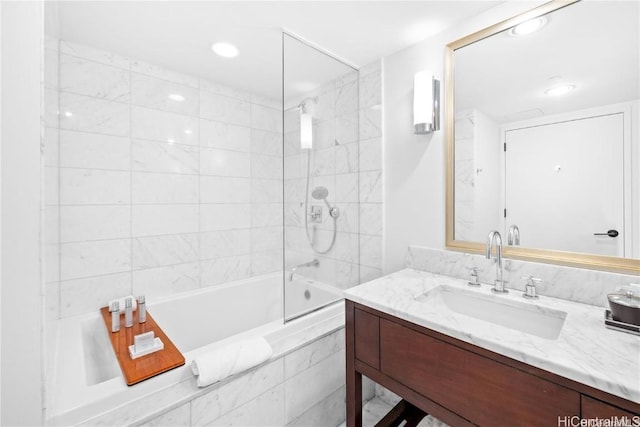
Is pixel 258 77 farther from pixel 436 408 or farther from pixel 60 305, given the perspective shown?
pixel 436 408

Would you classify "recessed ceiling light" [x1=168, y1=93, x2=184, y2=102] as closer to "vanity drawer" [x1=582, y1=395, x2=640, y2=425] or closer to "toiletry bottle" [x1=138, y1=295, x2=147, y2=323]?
"toiletry bottle" [x1=138, y1=295, x2=147, y2=323]

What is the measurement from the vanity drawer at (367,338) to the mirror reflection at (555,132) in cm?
78

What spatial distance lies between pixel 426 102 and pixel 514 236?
899 mm

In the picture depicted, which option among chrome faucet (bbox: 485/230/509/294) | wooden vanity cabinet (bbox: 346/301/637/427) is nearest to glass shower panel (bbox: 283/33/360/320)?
wooden vanity cabinet (bbox: 346/301/637/427)

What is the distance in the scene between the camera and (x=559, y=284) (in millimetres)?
1261

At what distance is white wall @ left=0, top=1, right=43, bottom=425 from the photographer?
69 cm

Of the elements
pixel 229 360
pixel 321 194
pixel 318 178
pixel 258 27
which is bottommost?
pixel 229 360

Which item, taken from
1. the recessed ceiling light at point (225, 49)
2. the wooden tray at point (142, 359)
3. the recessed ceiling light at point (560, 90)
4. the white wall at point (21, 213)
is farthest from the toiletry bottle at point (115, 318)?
the recessed ceiling light at point (560, 90)

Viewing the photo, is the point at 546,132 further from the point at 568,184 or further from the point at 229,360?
the point at 229,360

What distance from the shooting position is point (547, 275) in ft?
4.24

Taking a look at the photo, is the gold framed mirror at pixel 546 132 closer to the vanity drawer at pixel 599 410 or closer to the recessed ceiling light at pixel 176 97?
the vanity drawer at pixel 599 410

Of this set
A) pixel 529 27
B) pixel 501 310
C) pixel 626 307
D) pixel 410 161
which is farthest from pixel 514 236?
pixel 529 27

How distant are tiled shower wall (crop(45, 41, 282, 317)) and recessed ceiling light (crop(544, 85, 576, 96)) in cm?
221

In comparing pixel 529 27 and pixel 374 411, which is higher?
pixel 529 27
